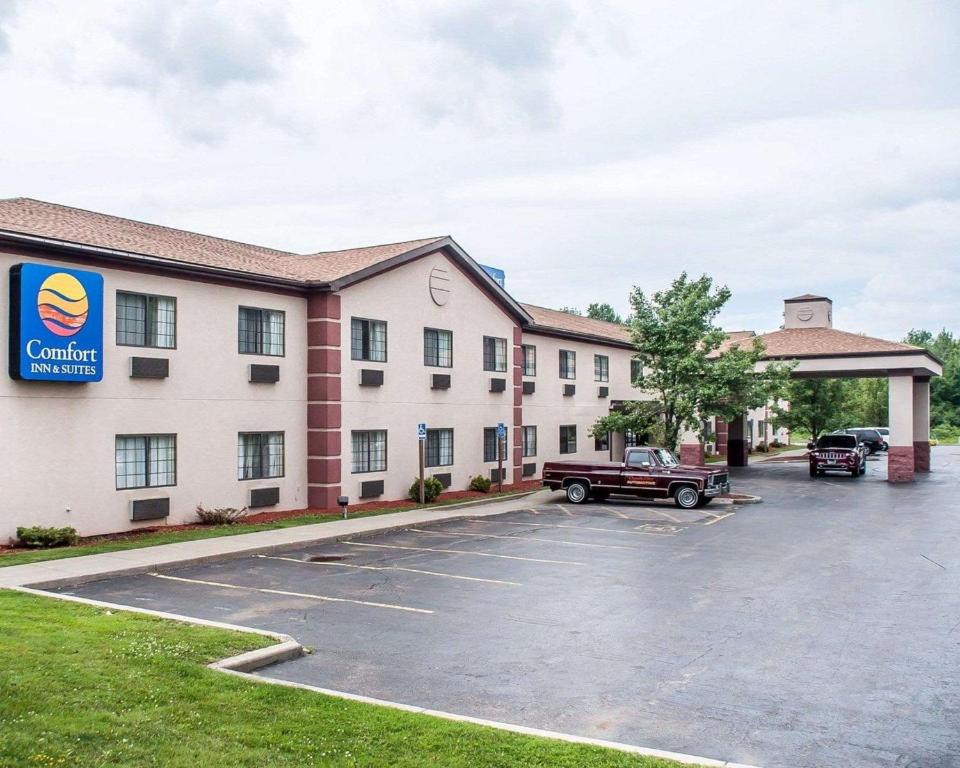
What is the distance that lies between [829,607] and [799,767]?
6.61 meters

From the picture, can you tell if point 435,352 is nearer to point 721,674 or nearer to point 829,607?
point 829,607

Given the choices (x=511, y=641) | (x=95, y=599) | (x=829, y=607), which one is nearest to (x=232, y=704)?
(x=511, y=641)

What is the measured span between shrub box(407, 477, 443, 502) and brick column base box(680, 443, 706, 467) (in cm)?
1482

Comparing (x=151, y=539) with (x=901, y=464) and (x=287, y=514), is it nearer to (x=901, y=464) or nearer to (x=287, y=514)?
(x=287, y=514)

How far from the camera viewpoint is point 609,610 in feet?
42.4

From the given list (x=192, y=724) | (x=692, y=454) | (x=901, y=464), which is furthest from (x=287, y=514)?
(x=901, y=464)

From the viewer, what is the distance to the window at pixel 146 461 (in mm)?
19922

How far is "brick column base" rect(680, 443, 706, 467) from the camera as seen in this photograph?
38.1 metres

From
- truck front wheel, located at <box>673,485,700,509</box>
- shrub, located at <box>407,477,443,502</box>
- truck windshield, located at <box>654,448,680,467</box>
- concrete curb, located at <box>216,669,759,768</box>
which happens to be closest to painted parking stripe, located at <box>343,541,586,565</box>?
shrub, located at <box>407,477,443,502</box>

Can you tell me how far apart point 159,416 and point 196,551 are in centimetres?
464

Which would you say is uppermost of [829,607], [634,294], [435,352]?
[634,294]

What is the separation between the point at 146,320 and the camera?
20.6m

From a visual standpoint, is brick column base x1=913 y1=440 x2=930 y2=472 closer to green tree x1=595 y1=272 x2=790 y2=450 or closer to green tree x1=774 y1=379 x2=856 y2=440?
green tree x1=774 y1=379 x2=856 y2=440

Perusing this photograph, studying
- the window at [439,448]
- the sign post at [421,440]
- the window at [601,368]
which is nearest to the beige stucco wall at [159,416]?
the sign post at [421,440]
